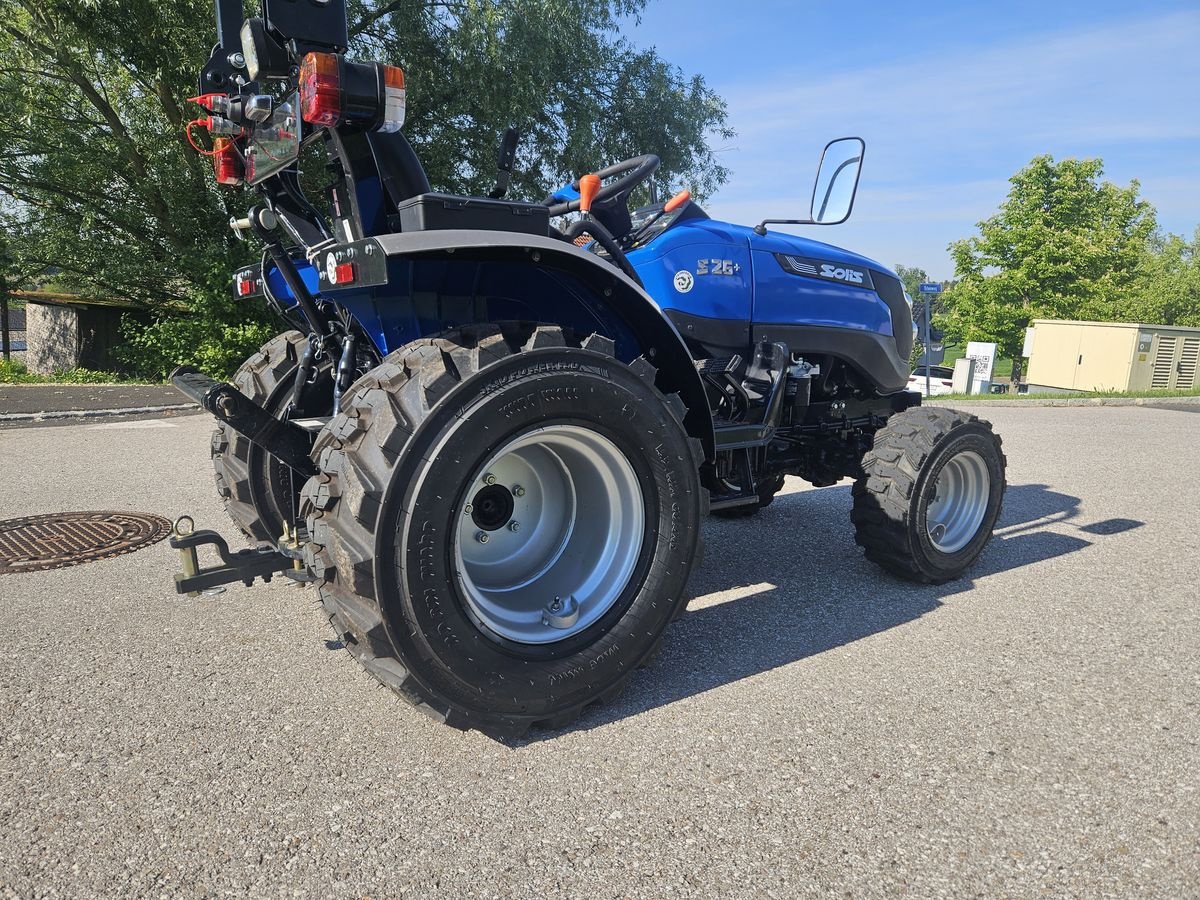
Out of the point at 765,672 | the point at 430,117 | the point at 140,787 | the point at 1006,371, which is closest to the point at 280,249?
the point at 140,787

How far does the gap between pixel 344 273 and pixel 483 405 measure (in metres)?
0.53

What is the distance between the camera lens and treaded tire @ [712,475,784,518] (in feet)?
15.2

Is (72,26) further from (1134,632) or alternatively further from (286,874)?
(1134,632)

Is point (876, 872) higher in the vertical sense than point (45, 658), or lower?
higher

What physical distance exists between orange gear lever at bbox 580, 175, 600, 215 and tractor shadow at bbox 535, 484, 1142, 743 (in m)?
1.63

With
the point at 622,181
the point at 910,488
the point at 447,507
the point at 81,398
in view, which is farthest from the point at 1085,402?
the point at 81,398

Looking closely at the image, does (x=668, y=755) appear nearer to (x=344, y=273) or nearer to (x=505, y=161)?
(x=344, y=273)

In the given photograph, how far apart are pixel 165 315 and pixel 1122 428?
1495cm

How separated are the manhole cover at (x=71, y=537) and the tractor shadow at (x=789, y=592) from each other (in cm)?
299

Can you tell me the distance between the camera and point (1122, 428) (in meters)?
10.6

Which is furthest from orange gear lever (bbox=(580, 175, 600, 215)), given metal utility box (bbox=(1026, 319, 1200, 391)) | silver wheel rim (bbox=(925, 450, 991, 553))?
metal utility box (bbox=(1026, 319, 1200, 391))

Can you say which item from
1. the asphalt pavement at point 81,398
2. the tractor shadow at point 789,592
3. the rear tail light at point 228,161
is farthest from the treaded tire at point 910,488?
the asphalt pavement at point 81,398

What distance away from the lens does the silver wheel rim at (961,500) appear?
4.11 meters

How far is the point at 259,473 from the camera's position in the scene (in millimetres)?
3389
